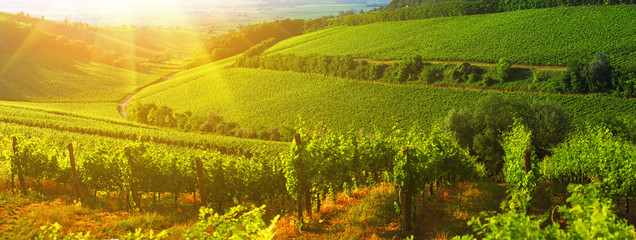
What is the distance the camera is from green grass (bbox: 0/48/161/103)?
80312mm

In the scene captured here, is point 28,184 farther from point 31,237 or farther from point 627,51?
point 627,51

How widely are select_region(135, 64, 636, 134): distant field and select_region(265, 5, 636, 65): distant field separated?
13.9 metres

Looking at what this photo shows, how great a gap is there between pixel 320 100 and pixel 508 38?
40.5 m

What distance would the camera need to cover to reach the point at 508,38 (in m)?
73.2

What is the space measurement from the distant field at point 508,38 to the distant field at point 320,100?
13859 mm

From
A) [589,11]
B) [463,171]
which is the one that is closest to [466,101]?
[463,171]

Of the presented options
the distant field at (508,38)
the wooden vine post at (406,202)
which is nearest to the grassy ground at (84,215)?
the wooden vine post at (406,202)

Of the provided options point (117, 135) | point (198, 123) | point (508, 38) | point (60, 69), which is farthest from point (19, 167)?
point (60, 69)

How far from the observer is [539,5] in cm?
8625

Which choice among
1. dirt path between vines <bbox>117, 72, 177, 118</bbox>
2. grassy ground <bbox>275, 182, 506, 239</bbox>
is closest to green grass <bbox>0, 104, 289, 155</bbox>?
grassy ground <bbox>275, 182, 506, 239</bbox>

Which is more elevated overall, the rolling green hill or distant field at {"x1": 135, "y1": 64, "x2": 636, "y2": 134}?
the rolling green hill

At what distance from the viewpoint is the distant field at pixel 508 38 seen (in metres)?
61.1

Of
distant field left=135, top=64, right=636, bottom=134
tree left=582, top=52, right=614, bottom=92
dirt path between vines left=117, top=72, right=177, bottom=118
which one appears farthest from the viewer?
dirt path between vines left=117, top=72, right=177, bottom=118

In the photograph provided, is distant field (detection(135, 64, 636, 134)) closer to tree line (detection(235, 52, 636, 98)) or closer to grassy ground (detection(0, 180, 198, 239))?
tree line (detection(235, 52, 636, 98))
